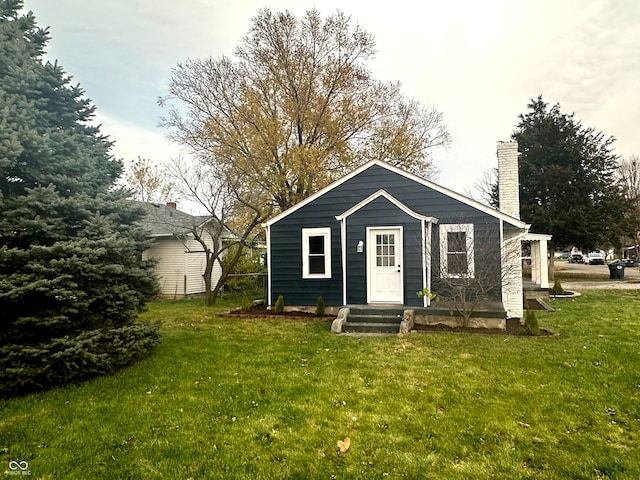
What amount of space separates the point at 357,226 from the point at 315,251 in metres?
1.69

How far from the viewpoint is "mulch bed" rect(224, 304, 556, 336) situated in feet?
28.4

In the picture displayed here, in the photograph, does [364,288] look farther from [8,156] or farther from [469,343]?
[8,156]

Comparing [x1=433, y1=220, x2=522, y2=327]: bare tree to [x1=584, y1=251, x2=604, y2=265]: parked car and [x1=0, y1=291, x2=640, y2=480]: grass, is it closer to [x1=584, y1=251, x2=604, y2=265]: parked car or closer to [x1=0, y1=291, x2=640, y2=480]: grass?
[x1=0, y1=291, x2=640, y2=480]: grass

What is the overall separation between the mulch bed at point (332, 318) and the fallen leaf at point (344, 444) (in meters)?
5.58

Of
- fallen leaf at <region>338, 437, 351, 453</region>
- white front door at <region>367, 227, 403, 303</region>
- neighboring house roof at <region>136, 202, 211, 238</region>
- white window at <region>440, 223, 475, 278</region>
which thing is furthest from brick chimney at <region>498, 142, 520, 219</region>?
neighboring house roof at <region>136, 202, 211, 238</region>

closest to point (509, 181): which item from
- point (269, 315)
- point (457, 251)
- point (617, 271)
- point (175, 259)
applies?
point (457, 251)

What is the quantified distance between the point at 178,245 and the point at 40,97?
12833mm

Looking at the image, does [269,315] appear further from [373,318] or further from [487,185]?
[487,185]

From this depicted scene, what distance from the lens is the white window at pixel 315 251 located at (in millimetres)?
11442

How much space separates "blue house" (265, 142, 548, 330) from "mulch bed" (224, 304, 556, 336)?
479 mm

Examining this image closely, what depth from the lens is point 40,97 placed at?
19.1 ft

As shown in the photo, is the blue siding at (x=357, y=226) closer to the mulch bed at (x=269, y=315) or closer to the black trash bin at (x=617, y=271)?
the mulch bed at (x=269, y=315)

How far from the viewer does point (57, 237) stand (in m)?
5.20

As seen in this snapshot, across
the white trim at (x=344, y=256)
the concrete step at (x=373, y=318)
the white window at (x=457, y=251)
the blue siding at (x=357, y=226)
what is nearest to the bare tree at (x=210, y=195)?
the blue siding at (x=357, y=226)
